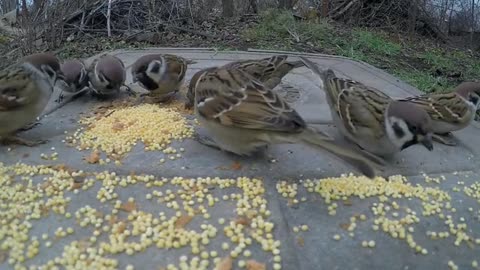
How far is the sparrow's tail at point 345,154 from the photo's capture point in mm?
2127

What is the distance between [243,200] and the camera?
2297 millimetres

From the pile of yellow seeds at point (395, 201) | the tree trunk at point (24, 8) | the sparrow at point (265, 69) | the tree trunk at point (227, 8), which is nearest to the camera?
the pile of yellow seeds at point (395, 201)

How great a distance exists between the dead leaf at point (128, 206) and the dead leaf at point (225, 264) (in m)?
0.58

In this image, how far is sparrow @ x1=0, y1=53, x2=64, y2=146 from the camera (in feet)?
9.34

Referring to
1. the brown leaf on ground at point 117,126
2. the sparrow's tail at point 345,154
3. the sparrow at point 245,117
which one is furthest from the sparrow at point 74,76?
the sparrow's tail at point 345,154

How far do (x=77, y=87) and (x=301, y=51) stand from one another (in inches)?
139

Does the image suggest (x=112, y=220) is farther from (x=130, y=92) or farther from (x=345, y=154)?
(x=130, y=92)

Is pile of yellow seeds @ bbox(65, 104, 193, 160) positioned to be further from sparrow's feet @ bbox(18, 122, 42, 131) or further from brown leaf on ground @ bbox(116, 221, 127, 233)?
brown leaf on ground @ bbox(116, 221, 127, 233)

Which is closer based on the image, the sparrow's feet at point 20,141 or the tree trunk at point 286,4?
the sparrow's feet at point 20,141

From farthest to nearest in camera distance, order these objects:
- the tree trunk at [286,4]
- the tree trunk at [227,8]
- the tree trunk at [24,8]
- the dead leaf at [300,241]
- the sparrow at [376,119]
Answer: the tree trunk at [286,4], the tree trunk at [227,8], the tree trunk at [24,8], the sparrow at [376,119], the dead leaf at [300,241]

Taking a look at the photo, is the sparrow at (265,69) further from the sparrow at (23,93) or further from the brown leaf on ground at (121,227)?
the brown leaf on ground at (121,227)

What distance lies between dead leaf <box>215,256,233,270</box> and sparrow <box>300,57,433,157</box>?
130cm

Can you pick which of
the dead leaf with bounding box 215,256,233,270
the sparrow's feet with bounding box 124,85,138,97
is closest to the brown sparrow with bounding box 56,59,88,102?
the sparrow's feet with bounding box 124,85,138,97

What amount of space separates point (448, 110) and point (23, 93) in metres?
2.78
